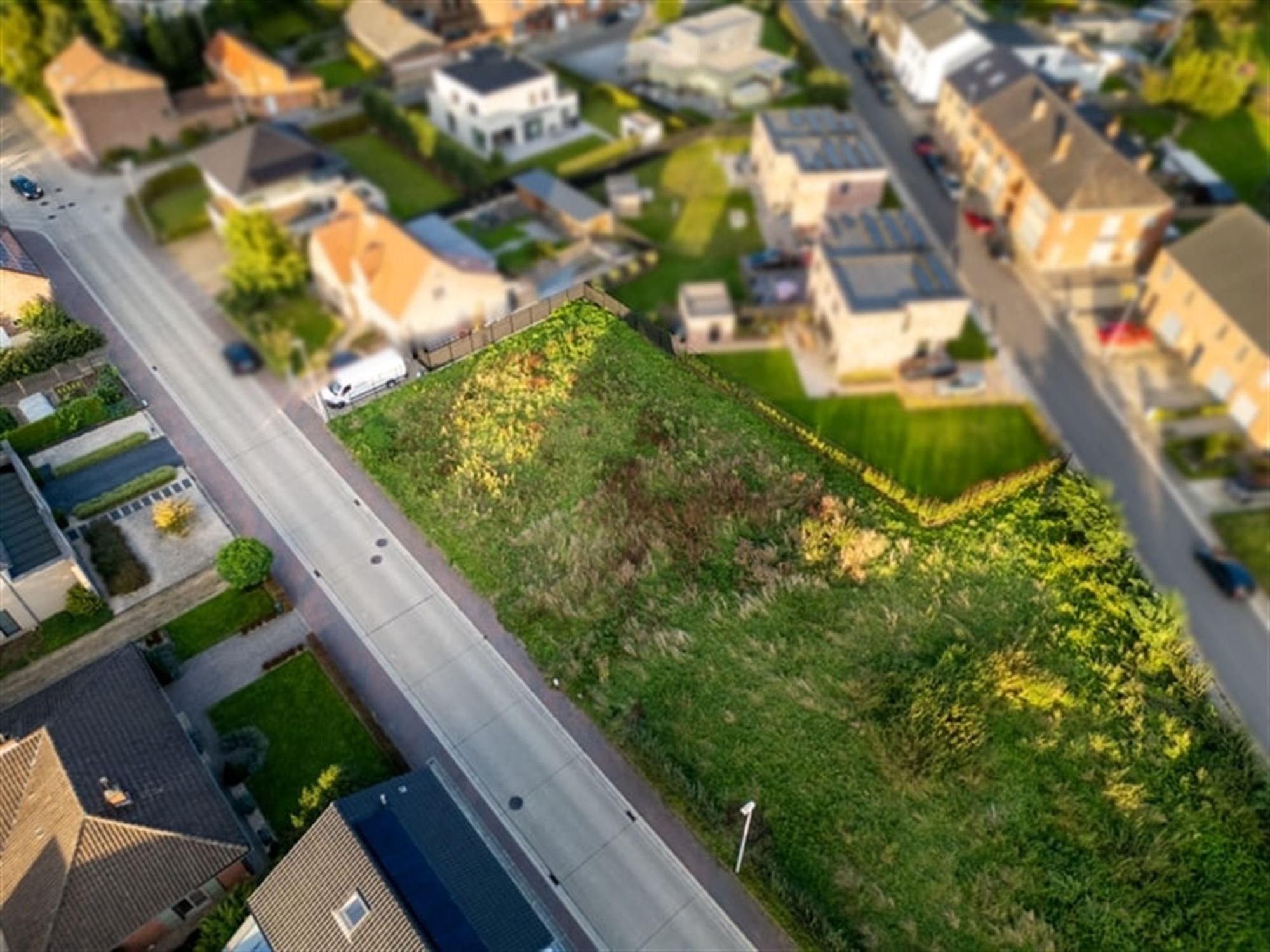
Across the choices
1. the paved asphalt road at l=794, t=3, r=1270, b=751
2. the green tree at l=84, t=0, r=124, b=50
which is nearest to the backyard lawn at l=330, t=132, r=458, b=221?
the green tree at l=84, t=0, r=124, b=50

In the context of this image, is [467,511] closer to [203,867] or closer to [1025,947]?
[203,867]

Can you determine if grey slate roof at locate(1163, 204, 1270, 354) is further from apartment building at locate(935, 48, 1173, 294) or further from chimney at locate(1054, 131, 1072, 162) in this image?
chimney at locate(1054, 131, 1072, 162)

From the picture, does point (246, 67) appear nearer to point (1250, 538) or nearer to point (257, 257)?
point (257, 257)

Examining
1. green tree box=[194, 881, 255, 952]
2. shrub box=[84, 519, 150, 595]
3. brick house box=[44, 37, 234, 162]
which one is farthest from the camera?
brick house box=[44, 37, 234, 162]

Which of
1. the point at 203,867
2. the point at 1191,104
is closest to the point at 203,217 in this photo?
the point at 203,867

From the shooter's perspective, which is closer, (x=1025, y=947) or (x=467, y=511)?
(x=1025, y=947)

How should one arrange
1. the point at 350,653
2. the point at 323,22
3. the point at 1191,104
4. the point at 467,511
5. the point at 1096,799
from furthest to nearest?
1. the point at 323,22
2. the point at 1191,104
3. the point at 467,511
4. the point at 350,653
5. the point at 1096,799

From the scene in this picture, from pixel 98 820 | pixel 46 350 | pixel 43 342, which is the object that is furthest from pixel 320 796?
pixel 43 342
